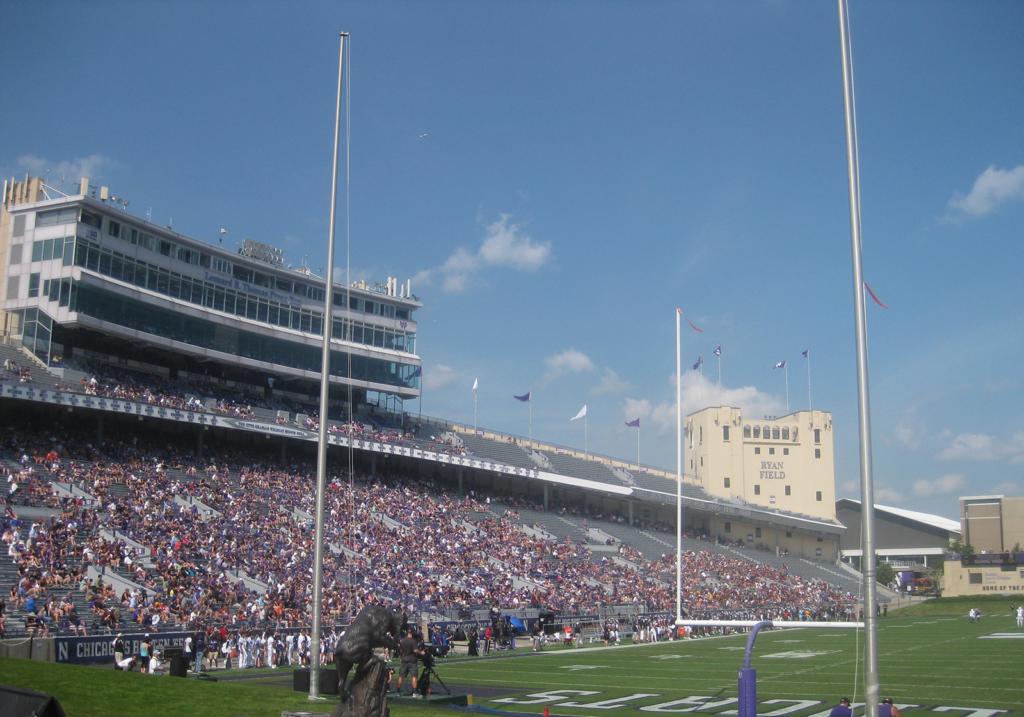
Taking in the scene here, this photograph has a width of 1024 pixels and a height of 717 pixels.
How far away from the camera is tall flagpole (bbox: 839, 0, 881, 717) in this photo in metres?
10.6

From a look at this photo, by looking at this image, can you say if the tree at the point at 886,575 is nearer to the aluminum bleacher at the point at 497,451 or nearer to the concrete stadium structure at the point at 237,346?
the concrete stadium structure at the point at 237,346

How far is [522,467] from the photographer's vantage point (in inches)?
2371

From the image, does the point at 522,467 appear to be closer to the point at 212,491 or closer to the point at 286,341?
the point at 286,341

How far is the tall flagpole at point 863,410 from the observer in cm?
1063

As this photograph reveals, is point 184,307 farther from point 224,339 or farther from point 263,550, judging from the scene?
point 263,550

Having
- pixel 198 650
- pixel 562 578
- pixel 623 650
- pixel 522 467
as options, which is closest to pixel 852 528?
pixel 522 467

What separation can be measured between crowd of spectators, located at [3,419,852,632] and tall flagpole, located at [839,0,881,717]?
2234cm

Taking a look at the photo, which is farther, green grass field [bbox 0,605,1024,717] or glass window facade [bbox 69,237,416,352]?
glass window facade [bbox 69,237,416,352]

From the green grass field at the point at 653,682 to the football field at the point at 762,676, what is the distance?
0.03m

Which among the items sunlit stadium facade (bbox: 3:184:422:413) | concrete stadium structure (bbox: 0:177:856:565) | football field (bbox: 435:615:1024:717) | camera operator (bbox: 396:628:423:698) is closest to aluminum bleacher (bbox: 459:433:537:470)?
concrete stadium structure (bbox: 0:177:856:565)

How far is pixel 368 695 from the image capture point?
1134cm

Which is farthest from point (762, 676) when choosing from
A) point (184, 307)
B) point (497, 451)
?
point (497, 451)

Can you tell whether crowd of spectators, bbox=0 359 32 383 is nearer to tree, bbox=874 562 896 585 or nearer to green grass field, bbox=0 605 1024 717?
green grass field, bbox=0 605 1024 717

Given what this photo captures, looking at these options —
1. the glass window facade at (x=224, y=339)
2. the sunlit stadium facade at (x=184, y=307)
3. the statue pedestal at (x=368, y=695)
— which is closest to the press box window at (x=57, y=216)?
the sunlit stadium facade at (x=184, y=307)
